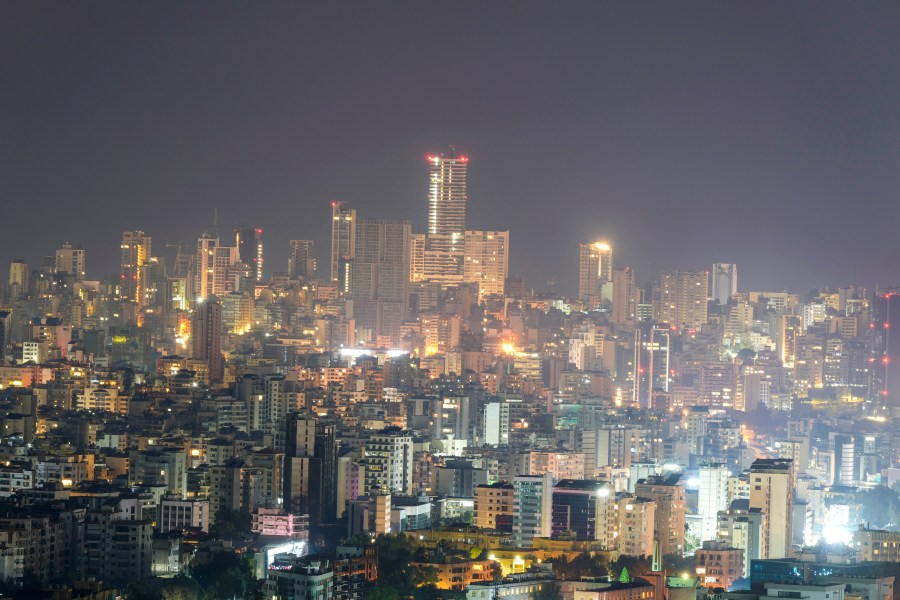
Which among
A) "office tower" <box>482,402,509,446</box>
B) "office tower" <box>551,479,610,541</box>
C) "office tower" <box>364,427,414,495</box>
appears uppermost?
"office tower" <box>482,402,509,446</box>

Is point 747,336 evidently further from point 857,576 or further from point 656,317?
point 857,576

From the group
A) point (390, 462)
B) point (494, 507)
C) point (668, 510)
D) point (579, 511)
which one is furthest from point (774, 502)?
point (390, 462)

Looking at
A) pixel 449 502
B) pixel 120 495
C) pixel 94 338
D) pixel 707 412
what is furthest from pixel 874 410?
pixel 120 495

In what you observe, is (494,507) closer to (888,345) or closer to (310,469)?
(310,469)

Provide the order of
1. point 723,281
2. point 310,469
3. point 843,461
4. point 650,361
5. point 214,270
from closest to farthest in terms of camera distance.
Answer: point 310,469
point 843,461
point 650,361
point 214,270
point 723,281

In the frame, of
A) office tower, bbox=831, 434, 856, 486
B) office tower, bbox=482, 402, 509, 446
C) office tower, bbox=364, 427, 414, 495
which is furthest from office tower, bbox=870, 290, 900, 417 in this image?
office tower, bbox=364, 427, 414, 495

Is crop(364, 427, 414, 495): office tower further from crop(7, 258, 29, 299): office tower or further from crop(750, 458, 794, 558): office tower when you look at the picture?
crop(7, 258, 29, 299): office tower
